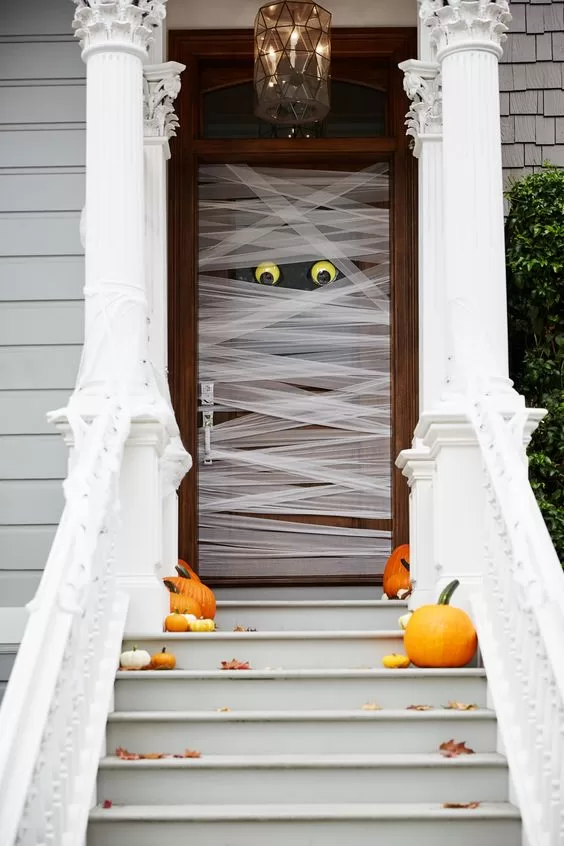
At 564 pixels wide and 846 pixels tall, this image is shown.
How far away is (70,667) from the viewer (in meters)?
4.13

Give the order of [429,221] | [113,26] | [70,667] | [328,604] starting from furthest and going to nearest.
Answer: [429,221], [328,604], [113,26], [70,667]

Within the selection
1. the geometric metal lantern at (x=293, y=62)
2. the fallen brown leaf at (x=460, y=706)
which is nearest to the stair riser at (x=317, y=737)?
the fallen brown leaf at (x=460, y=706)

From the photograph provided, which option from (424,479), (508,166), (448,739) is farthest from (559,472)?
(448,739)

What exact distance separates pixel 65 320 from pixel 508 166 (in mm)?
2599

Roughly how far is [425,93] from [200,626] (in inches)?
120

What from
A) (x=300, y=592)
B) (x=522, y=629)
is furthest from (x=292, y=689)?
(x=300, y=592)

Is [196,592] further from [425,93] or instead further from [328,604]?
[425,93]

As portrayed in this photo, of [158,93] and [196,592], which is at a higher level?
[158,93]

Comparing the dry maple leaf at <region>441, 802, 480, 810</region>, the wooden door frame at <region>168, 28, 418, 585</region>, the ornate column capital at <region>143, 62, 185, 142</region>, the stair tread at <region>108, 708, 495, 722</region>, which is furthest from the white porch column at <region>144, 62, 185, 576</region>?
the dry maple leaf at <region>441, 802, 480, 810</region>

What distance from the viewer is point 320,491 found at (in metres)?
7.71

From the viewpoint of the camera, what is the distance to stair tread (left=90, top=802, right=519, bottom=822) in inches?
164

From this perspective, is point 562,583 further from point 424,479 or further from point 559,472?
point 559,472

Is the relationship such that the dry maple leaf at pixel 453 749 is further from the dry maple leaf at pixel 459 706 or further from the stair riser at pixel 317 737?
the dry maple leaf at pixel 459 706

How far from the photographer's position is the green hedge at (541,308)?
22.7 ft
